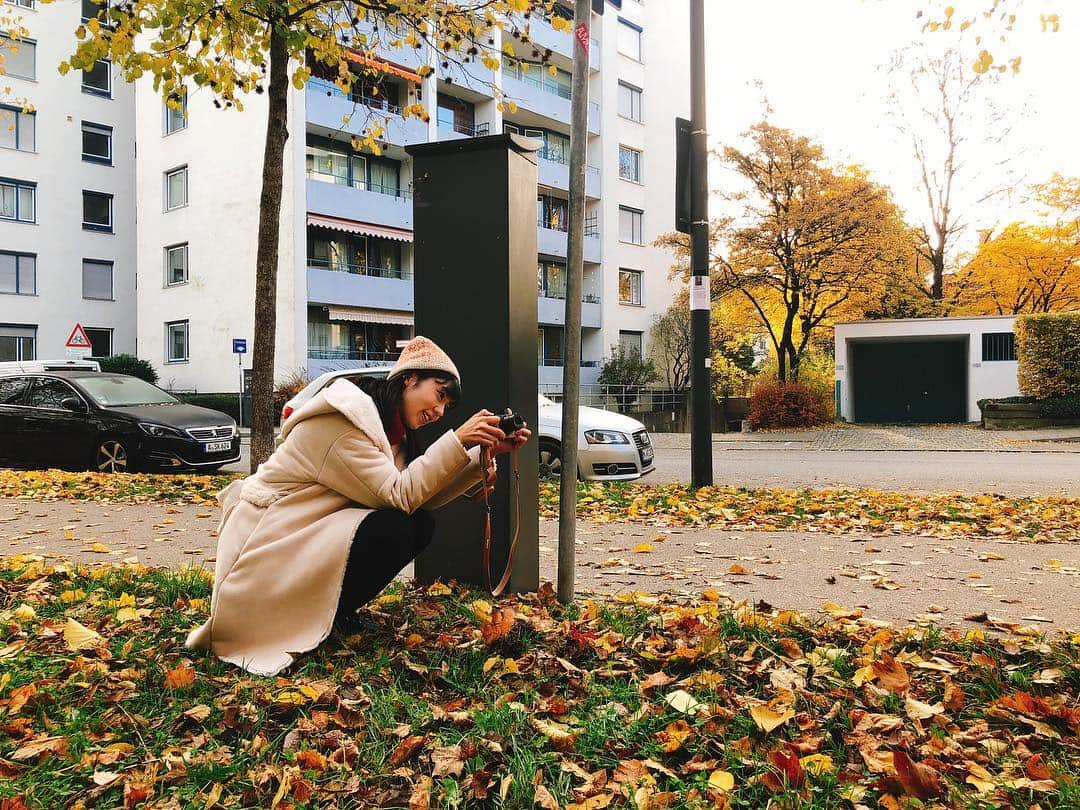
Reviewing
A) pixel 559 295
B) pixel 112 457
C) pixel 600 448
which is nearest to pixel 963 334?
pixel 559 295

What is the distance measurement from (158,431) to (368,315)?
752 inches

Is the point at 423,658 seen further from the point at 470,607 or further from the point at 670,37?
the point at 670,37

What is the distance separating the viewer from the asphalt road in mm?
10898

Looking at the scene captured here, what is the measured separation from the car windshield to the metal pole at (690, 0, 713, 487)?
8.58m

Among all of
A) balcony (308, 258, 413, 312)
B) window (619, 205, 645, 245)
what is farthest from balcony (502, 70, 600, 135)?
balcony (308, 258, 413, 312)

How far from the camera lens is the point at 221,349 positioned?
2989cm

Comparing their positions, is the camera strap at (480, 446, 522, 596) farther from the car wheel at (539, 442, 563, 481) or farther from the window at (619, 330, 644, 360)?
the window at (619, 330, 644, 360)

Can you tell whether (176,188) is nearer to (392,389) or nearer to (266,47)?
(266,47)

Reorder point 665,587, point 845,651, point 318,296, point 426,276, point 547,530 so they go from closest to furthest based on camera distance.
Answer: point 845,651 → point 426,276 → point 665,587 → point 547,530 → point 318,296

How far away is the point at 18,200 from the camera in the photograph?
3572cm

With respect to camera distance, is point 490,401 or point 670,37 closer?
point 490,401

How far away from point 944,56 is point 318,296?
24.6m

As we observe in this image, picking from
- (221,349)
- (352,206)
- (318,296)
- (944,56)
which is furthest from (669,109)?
(221,349)

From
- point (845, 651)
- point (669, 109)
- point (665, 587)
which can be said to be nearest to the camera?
point (845, 651)
